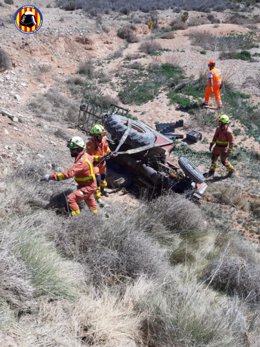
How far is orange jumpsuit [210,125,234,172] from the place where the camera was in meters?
11.3

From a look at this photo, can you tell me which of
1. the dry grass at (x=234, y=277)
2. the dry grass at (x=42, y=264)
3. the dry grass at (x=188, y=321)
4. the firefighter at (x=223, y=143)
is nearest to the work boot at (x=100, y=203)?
the dry grass at (x=234, y=277)

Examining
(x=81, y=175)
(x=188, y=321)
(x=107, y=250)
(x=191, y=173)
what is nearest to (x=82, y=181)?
(x=81, y=175)

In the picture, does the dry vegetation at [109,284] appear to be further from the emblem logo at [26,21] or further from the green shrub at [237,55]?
the green shrub at [237,55]

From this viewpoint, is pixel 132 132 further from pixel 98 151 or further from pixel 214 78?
pixel 214 78

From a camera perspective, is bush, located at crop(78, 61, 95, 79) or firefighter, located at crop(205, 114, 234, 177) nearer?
firefighter, located at crop(205, 114, 234, 177)

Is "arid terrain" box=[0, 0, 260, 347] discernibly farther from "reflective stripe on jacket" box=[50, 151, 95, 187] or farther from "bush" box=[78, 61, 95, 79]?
"reflective stripe on jacket" box=[50, 151, 95, 187]

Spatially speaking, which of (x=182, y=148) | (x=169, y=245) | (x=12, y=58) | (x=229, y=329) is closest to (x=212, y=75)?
(x=182, y=148)

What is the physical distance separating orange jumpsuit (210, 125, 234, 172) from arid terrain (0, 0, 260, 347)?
50 centimetres

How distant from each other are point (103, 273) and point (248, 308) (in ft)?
6.63

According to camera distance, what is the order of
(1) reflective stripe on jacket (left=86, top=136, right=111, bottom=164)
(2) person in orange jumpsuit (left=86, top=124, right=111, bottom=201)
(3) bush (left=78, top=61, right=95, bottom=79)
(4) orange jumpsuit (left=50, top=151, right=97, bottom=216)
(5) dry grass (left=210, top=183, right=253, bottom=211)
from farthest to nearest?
(3) bush (left=78, top=61, right=95, bottom=79) → (5) dry grass (left=210, top=183, right=253, bottom=211) → (1) reflective stripe on jacket (left=86, top=136, right=111, bottom=164) → (2) person in orange jumpsuit (left=86, top=124, right=111, bottom=201) → (4) orange jumpsuit (left=50, top=151, right=97, bottom=216)

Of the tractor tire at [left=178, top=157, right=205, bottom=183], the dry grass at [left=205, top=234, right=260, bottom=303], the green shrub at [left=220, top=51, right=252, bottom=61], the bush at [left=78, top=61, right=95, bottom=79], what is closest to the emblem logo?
the bush at [left=78, top=61, right=95, bottom=79]

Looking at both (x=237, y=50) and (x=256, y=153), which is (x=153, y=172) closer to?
(x=256, y=153)

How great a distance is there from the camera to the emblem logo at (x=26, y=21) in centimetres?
1950

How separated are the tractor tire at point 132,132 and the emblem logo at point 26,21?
1215 centimetres
